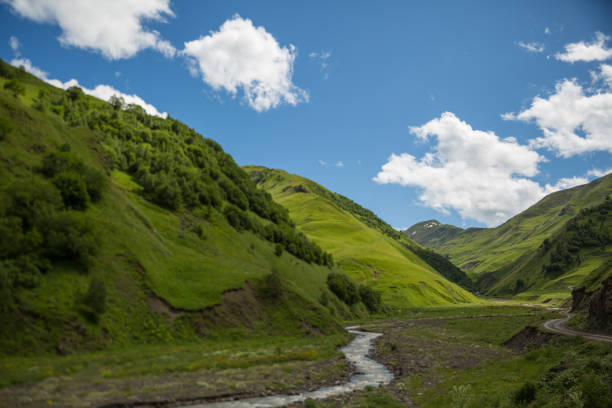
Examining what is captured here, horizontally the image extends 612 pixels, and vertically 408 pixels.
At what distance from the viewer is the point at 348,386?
3306 centimetres

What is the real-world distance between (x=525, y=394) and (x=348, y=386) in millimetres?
16274

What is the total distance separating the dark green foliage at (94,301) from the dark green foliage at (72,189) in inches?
680

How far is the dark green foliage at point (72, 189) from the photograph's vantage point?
4884 cm

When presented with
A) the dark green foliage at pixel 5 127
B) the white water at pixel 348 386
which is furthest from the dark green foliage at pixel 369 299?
the dark green foliage at pixel 5 127

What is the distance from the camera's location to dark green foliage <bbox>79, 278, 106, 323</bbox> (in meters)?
38.1

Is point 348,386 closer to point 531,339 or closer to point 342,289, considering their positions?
point 531,339

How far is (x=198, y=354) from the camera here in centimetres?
3978

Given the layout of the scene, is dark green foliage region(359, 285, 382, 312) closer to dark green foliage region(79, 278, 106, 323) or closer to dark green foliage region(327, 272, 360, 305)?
dark green foliage region(327, 272, 360, 305)

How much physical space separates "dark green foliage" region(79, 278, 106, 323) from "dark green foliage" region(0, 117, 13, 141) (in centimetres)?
2859

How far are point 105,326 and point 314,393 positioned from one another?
25783 millimetres

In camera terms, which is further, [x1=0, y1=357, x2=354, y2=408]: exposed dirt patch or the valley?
the valley

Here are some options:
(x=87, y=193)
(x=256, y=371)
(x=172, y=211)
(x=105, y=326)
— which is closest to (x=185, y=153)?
(x=172, y=211)

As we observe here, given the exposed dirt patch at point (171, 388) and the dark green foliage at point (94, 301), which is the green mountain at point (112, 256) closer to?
the dark green foliage at point (94, 301)

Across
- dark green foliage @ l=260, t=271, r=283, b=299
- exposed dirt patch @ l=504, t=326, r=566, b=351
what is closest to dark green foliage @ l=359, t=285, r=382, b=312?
dark green foliage @ l=260, t=271, r=283, b=299
